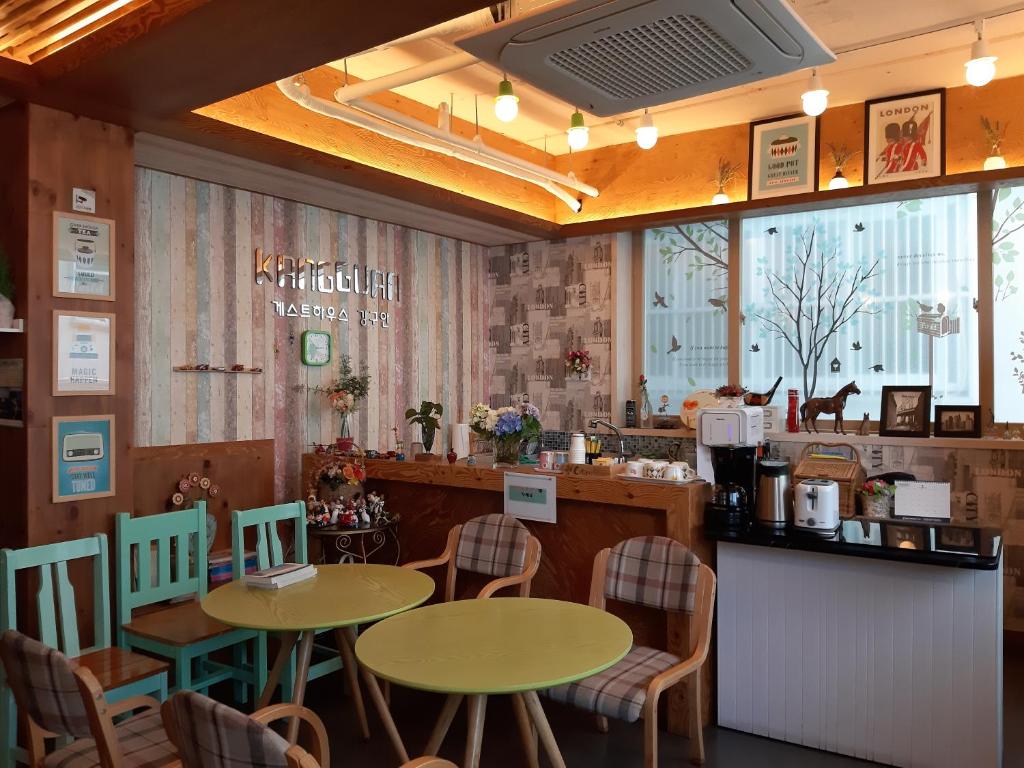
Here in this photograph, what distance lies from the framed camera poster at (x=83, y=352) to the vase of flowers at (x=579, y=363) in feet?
12.2

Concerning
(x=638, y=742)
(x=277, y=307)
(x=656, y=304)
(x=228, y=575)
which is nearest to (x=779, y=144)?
(x=656, y=304)

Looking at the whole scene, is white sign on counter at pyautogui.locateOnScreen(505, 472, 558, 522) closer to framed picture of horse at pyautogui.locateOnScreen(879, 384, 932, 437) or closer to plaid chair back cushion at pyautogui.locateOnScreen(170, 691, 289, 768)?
plaid chair back cushion at pyautogui.locateOnScreen(170, 691, 289, 768)

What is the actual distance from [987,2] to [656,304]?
3071mm

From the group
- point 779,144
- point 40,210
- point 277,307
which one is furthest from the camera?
point 779,144

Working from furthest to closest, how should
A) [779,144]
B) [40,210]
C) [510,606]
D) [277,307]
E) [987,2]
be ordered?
[779,144] < [277,307] < [987,2] < [40,210] < [510,606]

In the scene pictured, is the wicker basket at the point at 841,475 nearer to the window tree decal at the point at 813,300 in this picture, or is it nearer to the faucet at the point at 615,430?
the faucet at the point at 615,430

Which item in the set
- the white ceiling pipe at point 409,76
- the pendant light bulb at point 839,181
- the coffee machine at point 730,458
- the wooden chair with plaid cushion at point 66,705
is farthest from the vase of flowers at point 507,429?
the pendant light bulb at point 839,181

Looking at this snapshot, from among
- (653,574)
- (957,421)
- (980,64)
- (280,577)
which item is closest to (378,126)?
(280,577)

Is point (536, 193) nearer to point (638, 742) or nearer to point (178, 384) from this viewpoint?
point (178, 384)

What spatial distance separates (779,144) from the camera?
18.2ft

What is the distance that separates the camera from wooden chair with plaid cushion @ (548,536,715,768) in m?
2.79

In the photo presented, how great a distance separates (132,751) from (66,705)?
1.34ft

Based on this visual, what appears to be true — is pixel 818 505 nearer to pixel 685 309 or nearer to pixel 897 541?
pixel 897 541

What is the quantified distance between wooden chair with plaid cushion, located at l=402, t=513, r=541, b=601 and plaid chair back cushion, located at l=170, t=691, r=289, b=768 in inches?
73.8
